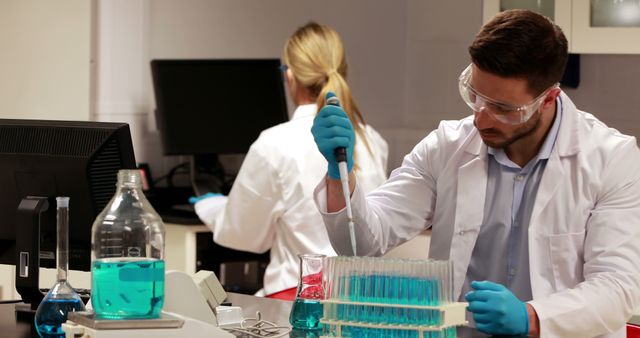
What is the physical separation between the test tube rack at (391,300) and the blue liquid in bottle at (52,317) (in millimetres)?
512

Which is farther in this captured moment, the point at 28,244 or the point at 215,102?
the point at 215,102

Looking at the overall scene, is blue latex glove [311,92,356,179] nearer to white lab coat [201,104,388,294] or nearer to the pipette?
the pipette

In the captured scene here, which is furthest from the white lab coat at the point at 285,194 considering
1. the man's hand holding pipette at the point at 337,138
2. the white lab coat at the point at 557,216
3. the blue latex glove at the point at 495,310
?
the blue latex glove at the point at 495,310

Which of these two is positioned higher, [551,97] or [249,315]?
[551,97]

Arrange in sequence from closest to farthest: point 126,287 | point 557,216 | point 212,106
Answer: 1. point 126,287
2. point 557,216
3. point 212,106

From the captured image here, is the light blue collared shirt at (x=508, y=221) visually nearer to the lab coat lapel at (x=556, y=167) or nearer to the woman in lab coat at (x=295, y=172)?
the lab coat lapel at (x=556, y=167)

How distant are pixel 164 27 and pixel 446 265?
9.65 ft

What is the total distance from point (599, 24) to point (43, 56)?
6.62 ft

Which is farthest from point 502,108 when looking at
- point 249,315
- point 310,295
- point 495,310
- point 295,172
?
point 295,172

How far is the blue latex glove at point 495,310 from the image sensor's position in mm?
2127

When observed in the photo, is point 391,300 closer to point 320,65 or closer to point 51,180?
point 51,180

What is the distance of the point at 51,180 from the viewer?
234cm

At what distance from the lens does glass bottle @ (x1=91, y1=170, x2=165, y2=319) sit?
6.23 ft

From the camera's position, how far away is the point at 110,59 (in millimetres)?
4438
